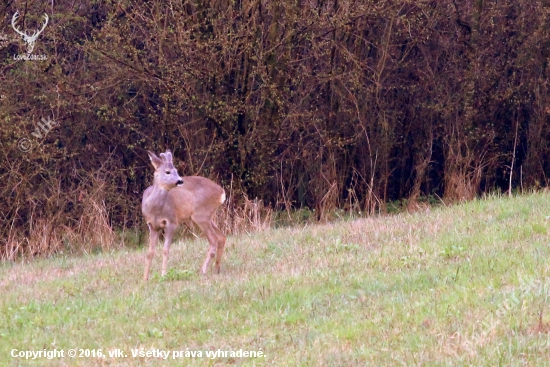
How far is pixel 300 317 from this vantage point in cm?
708

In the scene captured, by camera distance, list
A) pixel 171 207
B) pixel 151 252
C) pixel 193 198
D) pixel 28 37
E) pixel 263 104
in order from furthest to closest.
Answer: pixel 263 104 → pixel 28 37 → pixel 193 198 → pixel 171 207 → pixel 151 252

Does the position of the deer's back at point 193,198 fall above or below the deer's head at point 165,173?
below

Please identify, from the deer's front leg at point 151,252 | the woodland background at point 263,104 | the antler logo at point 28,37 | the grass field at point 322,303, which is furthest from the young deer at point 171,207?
the antler logo at point 28,37

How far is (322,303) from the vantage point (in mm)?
7469

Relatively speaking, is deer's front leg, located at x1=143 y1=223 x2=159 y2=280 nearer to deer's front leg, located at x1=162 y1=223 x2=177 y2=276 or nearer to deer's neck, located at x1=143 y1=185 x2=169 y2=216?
deer's front leg, located at x1=162 y1=223 x2=177 y2=276

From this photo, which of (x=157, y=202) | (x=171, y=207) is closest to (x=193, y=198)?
(x=171, y=207)

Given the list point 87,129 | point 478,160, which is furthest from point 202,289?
point 478,160

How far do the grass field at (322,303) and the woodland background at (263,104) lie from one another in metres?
4.83

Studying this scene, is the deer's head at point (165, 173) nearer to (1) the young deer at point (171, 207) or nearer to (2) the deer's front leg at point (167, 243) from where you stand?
(1) the young deer at point (171, 207)

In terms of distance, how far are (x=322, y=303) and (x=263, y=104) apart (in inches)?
381

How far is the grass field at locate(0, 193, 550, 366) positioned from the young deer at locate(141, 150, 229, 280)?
0.30 metres

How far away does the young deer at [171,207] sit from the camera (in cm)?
970

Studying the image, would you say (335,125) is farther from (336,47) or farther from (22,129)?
(22,129)

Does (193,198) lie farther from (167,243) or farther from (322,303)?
(322,303)
